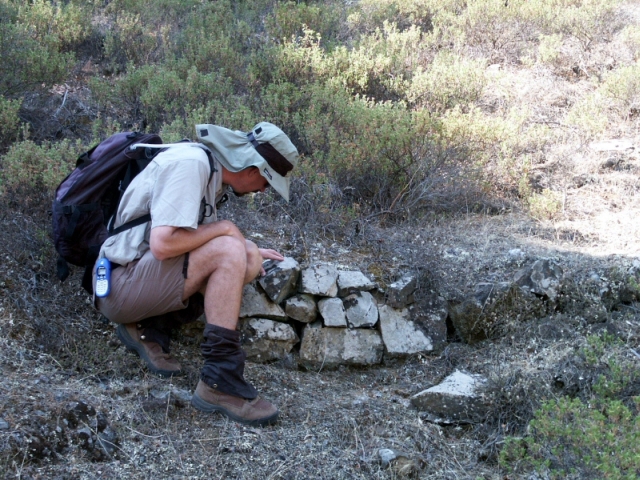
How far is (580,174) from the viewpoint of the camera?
6.03 meters

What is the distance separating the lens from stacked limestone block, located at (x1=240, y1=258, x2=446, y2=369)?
12.8ft

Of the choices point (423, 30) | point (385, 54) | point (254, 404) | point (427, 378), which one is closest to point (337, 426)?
point (254, 404)

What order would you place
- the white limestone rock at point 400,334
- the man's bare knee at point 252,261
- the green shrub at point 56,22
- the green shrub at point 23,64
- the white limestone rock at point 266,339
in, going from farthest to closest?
the green shrub at point 56,22 → the green shrub at point 23,64 → the white limestone rock at point 400,334 → the white limestone rock at point 266,339 → the man's bare knee at point 252,261

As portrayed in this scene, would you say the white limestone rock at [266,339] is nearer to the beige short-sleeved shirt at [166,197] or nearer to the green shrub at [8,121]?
the beige short-sleeved shirt at [166,197]

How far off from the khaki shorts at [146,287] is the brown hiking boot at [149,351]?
0.59 feet

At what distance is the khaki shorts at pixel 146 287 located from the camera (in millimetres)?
3148

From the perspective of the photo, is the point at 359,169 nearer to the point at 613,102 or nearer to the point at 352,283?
the point at 352,283

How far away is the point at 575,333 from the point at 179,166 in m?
2.45

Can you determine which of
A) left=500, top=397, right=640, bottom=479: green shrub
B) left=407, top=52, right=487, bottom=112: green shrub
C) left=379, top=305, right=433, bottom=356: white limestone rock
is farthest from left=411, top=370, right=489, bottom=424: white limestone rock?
left=407, top=52, right=487, bottom=112: green shrub

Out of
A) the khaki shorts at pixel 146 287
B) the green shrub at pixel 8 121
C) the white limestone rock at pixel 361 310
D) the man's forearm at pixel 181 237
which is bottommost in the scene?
the white limestone rock at pixel 361 310

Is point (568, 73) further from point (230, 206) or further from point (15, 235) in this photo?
point (15, 235)

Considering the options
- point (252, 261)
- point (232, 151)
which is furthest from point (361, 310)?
point (232, 151)

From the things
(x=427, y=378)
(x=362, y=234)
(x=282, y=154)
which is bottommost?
(x=427, y=378)

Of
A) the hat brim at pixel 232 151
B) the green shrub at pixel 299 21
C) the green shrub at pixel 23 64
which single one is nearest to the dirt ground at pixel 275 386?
the hat brim at pixel 232 151
